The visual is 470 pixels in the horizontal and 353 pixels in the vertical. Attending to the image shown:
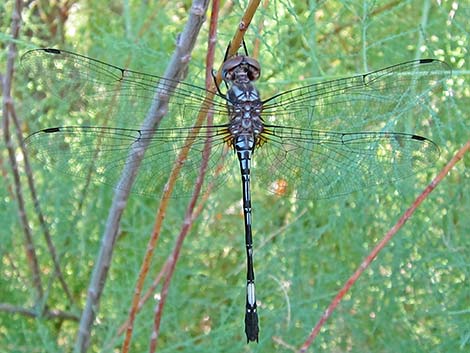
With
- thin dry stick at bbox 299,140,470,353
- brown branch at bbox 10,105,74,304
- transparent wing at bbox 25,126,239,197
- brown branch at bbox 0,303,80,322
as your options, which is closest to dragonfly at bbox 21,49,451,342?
transparent wing at bbox 25,126,239,197

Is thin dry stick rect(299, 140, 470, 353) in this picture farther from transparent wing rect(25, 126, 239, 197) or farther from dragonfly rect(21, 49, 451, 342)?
transparent wing rect(25, 126, 239, 197)

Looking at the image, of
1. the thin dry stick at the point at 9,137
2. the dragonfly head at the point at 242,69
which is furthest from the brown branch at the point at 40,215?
the dragonfly head at the point at 242,69

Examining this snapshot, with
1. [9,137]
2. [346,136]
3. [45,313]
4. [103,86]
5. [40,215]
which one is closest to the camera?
[103,86]

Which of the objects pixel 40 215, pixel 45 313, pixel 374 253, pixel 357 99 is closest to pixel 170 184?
pixel 374 253

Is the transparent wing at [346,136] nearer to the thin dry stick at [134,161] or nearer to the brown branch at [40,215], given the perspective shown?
the thin dry stick at [134,161]

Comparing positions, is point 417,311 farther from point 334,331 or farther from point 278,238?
point 278,238

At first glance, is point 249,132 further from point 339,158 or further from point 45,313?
point 45,313
